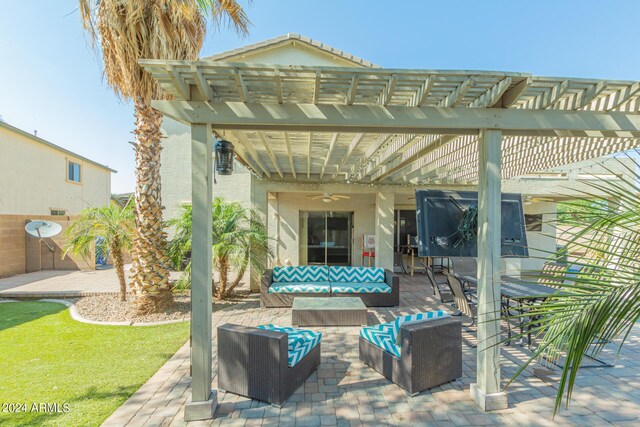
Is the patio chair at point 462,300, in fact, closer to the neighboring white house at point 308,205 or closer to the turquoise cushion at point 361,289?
the turquoise cushion at point 361,289

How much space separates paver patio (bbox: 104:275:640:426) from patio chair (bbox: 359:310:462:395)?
0.15 meters

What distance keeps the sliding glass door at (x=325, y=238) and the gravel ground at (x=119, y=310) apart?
4.67 meters

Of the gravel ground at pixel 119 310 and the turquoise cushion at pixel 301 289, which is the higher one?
the turquoise cushion at pixel 301 289

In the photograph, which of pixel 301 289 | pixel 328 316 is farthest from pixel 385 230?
pixel 328 316

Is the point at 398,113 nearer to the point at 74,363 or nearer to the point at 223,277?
the point at 74,363

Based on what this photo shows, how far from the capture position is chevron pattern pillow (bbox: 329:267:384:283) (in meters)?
7.99

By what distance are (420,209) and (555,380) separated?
2900 mm

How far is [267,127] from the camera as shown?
3709 millimetres

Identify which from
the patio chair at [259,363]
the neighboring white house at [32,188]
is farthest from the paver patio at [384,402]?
the neighboring white house at [32,188]

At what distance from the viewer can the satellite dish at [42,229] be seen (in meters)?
11.2

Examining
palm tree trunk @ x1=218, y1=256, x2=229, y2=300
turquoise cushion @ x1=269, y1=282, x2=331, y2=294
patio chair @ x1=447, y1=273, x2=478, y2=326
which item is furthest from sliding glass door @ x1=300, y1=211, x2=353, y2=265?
patio chair @ x1=447, y1=273, x2=478, y2=326

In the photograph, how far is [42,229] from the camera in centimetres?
1141

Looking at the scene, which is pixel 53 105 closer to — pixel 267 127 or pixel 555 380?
pixel 267 127

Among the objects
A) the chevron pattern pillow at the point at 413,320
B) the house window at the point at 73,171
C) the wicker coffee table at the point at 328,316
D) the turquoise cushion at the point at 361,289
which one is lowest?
the wicker coffee table at the point at 328,316
